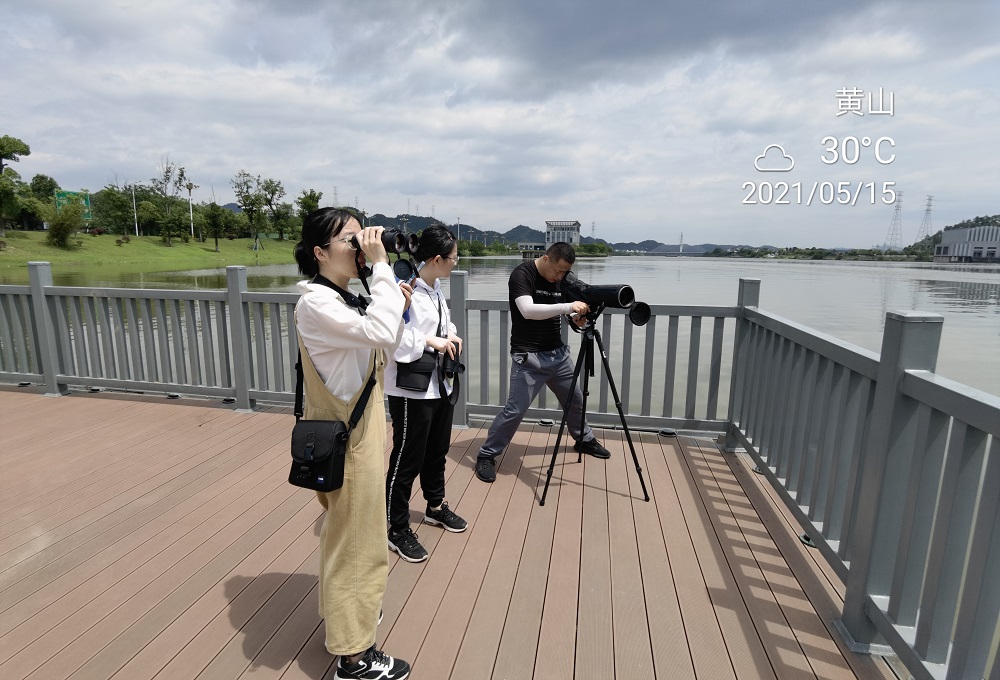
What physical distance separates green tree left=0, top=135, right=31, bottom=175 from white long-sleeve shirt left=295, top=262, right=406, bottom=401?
7016cm

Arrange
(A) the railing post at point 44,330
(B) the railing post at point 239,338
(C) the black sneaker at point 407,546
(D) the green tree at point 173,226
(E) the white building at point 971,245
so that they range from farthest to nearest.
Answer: (D) the green tree at point 173,226
(E) the white building at point 971,245
(A) the railing post at point 44,330
(B) the railing post at point 239,338
(C) the black sneaker at point 407,546

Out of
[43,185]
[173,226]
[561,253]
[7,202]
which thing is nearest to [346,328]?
[561,253]

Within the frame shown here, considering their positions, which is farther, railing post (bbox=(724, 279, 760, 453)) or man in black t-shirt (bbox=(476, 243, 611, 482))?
railing post (bbox=(724, 279, 760, 453))

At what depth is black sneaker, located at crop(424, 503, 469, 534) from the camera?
8.22ft

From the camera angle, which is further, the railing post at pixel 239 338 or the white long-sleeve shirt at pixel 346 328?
the railing post at pixel 239 338

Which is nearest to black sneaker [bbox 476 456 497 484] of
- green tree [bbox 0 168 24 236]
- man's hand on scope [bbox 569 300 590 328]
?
man's hand on scope [bbox 569 300 590 328]

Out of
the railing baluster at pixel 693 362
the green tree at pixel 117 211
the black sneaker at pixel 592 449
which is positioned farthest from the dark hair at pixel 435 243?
the green tree at pixel 117 211

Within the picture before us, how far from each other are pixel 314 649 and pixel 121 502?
1.66m

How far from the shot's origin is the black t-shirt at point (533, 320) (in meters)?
3.01

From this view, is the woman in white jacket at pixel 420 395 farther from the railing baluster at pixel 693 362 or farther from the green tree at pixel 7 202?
the green tree at pixel 7 202

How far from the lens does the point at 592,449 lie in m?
3.42

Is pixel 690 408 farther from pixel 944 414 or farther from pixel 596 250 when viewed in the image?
pixel 596 250

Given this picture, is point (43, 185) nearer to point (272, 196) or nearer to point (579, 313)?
point (272, 196)

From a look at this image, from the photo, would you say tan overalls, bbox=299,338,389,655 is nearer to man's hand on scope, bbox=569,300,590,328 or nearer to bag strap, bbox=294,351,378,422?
bag strap, bbox=294,351,378,422
